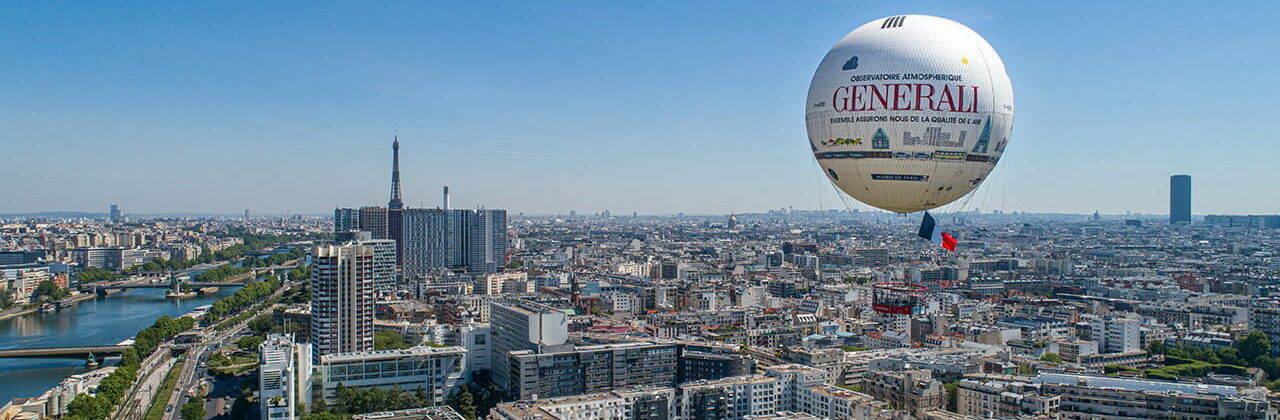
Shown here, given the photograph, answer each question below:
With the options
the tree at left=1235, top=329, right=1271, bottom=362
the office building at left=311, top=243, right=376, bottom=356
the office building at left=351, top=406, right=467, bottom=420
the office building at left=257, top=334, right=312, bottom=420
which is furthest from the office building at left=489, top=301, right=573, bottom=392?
the tree at left=1235, top=329, right=1271, bottom=362

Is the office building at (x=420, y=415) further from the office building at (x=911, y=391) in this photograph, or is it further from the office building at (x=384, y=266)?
the office building at (x=384, y=266)

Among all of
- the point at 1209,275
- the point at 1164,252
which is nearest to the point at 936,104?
the point at 1209,275

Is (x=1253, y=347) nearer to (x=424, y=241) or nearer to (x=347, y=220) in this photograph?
(x=424, y=241)

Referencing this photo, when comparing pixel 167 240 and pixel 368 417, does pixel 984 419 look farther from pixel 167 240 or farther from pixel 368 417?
pixel 167 240

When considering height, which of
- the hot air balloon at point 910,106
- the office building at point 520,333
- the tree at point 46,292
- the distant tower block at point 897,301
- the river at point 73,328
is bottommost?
the river at point 73,328

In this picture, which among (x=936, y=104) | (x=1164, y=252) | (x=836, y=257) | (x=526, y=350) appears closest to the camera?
(x=936, y=104)

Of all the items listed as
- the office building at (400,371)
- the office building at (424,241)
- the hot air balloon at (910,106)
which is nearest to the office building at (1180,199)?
the office building at (424,241)

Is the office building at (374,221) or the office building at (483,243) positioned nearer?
the office building at (374,221)
